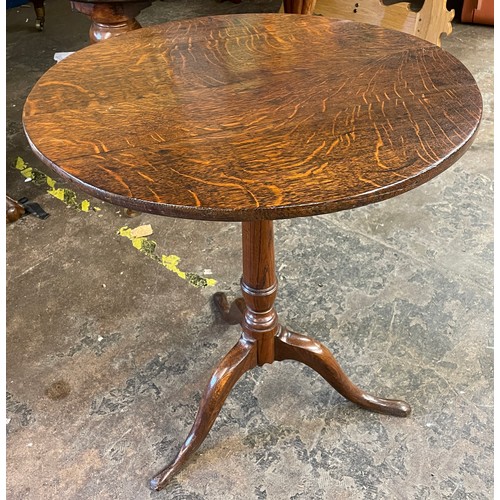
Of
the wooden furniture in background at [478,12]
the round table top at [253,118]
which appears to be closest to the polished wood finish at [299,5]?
the round table top at [253,118]

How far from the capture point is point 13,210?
80.9 inches

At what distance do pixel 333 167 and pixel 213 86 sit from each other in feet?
1.19

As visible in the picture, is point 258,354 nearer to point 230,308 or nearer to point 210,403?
point 210,403

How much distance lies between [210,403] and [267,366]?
0.29 m

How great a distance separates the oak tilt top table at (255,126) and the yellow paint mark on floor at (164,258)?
51cm

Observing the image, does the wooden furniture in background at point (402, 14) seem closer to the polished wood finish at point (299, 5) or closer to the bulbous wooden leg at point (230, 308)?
the polished wood finish at point (299, 5)

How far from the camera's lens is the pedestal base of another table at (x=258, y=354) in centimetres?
121

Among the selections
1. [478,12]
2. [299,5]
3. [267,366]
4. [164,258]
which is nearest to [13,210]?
[164,258]

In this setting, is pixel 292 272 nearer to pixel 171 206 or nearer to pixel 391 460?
pixel 391 460

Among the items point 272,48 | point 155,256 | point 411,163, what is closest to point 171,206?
point 411,163

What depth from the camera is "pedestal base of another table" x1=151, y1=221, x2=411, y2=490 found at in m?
1.21

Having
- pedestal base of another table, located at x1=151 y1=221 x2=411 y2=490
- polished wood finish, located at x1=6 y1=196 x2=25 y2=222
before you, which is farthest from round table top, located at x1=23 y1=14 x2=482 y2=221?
polished wood finish, located at x1=6 y1=196 x2=25 y2=222

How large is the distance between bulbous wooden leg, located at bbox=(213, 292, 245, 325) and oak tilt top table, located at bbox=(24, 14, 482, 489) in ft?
0.80

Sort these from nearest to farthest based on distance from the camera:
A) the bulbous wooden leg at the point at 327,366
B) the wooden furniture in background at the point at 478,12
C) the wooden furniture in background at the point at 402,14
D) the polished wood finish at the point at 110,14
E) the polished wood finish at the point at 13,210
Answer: the bulbous wooden leg at the point at 327,366, the polished wood finish at the point at 110,14, the polished wood finish at the point at 13,210, the wooden furniture in background at the point at 402,14, the wooden furniture in background at the point at 478,12
